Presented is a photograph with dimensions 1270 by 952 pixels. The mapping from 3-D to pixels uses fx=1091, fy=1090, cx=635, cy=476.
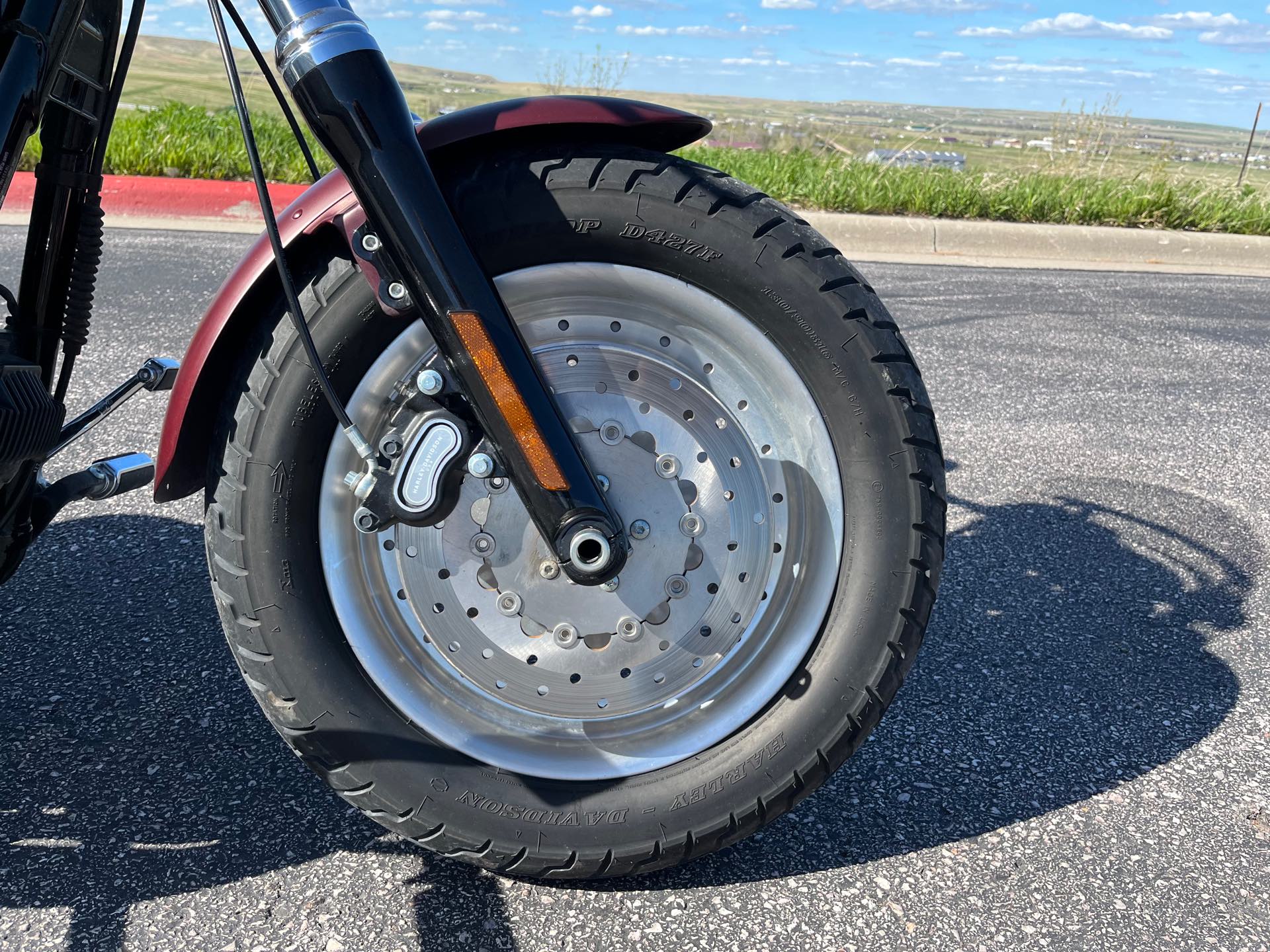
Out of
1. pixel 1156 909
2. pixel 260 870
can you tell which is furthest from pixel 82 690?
pixel 1156 909

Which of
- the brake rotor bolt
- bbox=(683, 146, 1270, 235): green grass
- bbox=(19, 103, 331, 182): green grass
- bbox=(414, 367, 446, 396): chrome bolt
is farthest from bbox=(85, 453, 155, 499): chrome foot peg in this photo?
bbox=(683, 146, 1270, 235): green grass

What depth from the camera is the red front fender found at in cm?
157

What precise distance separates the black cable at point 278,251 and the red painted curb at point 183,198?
631 cm

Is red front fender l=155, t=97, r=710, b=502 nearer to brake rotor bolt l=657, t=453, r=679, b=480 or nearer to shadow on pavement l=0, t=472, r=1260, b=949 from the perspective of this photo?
brake rotor bolt l=657, t=453, r=679, b=480

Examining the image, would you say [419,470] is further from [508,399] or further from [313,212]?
[313,212]

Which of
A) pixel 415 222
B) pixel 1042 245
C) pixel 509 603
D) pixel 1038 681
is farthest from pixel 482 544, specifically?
pixel 1042 245

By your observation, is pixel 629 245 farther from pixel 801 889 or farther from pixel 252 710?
pixel 252 710

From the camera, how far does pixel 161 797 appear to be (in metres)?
1.91

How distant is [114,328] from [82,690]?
317 cm

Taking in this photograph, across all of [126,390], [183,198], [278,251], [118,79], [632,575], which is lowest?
[183,198]

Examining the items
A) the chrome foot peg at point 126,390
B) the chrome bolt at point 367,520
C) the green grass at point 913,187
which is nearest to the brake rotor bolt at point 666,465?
the chrome bolt at point 367,520

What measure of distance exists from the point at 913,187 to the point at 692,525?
7.69 metres

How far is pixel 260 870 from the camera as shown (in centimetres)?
175

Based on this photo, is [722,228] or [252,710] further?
[252,710]
